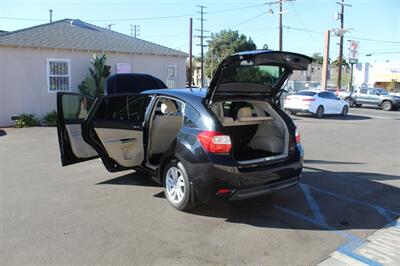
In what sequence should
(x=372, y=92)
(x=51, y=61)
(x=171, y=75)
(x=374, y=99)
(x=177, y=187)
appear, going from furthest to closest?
(x=372, y=92)
(x=374, y=99)
(x=171, y=75)
(x=51, y=61)
(x=177, y=187)

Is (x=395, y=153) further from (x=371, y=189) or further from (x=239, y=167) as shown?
(x=239, y=167)

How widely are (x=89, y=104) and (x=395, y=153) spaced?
7.56 metres

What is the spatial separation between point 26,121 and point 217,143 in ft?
40.6

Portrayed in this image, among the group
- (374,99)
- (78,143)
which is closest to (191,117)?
(78,143)

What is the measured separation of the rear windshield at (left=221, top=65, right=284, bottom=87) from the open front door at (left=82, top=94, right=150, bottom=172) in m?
1.61

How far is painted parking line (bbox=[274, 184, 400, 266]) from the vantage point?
12.3 ft

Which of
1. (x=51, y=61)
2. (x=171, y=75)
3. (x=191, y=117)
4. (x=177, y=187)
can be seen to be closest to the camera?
(x=191, y=117)

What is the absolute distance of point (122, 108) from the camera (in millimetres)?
6188

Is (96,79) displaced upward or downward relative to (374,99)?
upward

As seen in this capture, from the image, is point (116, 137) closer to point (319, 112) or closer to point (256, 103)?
point (256, 103)

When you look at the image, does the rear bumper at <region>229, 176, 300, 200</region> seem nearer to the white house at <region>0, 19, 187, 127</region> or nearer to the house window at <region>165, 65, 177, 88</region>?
the white house at <region>0, 19, 187, 127</region>

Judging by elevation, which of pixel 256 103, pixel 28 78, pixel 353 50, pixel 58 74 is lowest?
pixel 256 103

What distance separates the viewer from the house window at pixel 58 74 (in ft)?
51.8

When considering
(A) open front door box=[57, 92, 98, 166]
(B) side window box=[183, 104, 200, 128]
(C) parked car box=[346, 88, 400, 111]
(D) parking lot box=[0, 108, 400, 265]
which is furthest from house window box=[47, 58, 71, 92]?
(C) parked car box=[346, 88, 400, 111]
